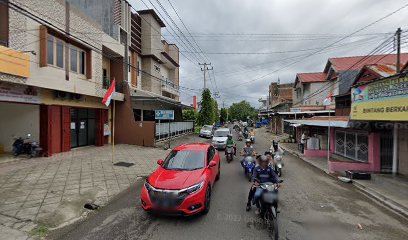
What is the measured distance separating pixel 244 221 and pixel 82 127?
1414cm

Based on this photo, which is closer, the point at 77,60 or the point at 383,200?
the point at 383,200

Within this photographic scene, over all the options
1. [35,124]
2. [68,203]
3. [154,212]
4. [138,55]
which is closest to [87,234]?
[154,212]

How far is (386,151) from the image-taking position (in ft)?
32.2

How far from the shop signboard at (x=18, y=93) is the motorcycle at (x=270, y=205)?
11.4 metres

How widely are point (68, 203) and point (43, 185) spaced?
82.3 inches

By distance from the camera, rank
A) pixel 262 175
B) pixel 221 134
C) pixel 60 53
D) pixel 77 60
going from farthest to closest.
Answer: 1. pixel 221 134
2. pixel 77 60
3. pixel 60 53
4. pixel 262 175

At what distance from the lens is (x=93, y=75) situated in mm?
14367

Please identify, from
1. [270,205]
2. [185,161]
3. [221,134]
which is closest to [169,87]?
[221,134]

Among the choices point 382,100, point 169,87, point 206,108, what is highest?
point 169,87

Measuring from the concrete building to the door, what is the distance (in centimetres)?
1382

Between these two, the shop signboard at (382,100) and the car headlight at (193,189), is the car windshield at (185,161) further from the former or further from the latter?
the shop signboard at (382,100)

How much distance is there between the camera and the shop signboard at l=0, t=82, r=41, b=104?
9.58m

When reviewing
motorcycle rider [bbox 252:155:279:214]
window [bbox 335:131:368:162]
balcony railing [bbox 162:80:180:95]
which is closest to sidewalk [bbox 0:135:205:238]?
motorcycle rider [bbox 252:155:279:214]

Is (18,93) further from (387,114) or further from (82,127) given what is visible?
(387,114)
